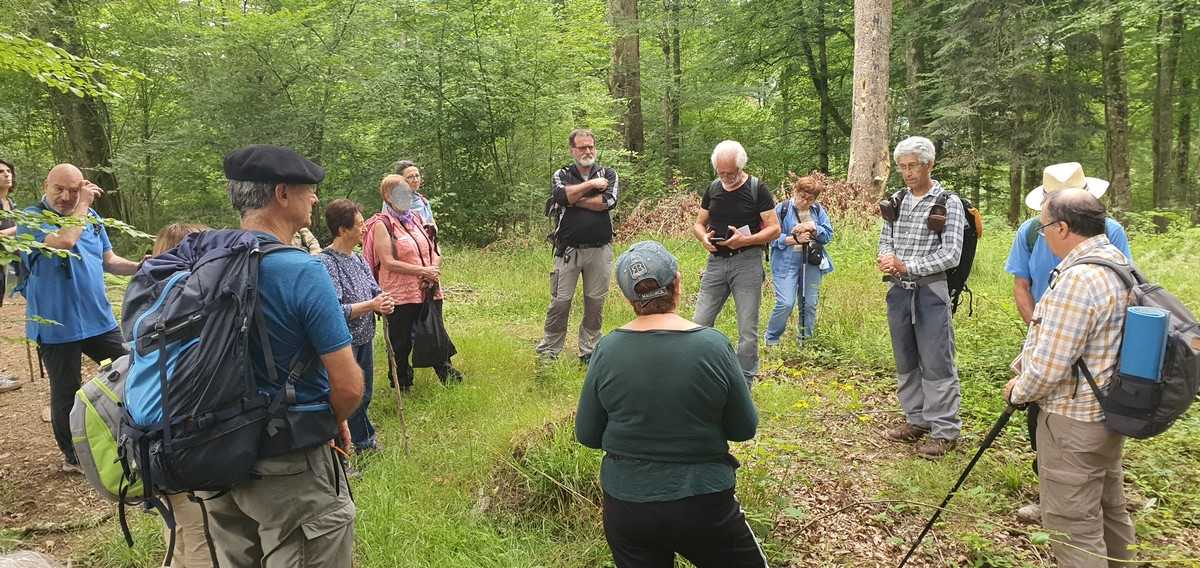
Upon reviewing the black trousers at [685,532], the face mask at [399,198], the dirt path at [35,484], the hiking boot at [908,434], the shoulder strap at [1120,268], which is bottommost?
the dirt path at [35,484]

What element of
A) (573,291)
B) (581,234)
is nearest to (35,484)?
(573,291)

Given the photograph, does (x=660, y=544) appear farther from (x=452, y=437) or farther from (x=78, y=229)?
(x=78, y=229)

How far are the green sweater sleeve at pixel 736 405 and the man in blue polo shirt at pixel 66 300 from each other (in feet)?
13.4

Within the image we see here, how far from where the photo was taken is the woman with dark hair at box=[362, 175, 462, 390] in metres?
5.06

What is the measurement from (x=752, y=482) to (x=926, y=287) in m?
1.78

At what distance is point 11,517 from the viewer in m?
3.98

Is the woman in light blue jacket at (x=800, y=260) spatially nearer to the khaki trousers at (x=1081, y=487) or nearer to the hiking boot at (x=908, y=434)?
the hiking boot at (x=908, y=434)

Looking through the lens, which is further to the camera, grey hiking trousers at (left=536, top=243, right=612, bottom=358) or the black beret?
grey hiking trousers at (left=536, top=243, right=612, bottom=358)

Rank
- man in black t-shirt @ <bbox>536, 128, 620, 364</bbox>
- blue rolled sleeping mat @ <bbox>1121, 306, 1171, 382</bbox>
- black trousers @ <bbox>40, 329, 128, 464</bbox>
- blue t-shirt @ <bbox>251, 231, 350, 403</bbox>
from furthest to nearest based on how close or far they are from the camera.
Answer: man in black t-shirt @ <bbox>536, 128, 620, 364</bbox>, black trousers @ <bbox>40, 329, 128, 464</bbox>, blue rolled sleeping mat @ <bbox>1121, 306, 1171, 382</bbox>, blue t-shirt @ <bbox>251, 231, 350, 403</bbox>

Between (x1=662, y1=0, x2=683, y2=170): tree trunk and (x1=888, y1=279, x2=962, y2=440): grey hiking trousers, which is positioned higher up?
(x1=662, y1=0, x2=683, y2=170): tree trunk

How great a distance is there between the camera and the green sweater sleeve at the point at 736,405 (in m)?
2.14

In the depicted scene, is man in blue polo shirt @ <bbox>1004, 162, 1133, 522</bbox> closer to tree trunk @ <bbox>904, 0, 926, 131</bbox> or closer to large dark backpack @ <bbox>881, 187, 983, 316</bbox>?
large dark backpack @ <bbox>881, 187, 983, 316</bbox>

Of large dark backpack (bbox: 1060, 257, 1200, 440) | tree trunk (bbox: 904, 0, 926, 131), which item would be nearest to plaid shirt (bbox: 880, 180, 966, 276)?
large dark backpack (bbox: 1060, 257, 1200, 440)

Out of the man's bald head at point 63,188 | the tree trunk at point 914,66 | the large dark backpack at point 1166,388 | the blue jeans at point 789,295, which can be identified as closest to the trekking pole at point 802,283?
the blue jeans at point 789,295
